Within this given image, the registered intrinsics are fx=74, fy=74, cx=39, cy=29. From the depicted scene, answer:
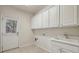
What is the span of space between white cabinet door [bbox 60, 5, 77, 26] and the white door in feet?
6.86

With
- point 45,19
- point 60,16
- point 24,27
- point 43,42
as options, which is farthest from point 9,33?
point 60,16

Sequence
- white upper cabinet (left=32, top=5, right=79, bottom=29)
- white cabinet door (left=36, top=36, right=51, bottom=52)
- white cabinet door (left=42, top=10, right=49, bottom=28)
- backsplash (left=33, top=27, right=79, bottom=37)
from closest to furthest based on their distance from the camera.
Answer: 1. white upper cabinet (left=32, top=5, right=79, bottom=29)
2. backsplash (left=33, top=27, right=79, bottom=37)
3. white cabinet door (left=42, top=10, right=49, bottom=28)
4. white cabinet door (left=36, top=36, right=51, bottom=52)

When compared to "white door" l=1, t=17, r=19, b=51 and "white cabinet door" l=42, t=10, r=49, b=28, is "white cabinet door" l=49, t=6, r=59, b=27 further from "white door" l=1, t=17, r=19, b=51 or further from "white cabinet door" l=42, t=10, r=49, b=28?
"white door" l=1, t=17, r=19, b=51

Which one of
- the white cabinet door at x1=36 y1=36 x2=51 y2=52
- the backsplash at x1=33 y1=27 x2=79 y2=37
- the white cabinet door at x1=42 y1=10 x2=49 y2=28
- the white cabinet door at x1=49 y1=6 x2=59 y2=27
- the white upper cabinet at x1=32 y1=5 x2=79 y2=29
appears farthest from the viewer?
the white cabinet door at x1=36 y1=36 x2=51 y2=52

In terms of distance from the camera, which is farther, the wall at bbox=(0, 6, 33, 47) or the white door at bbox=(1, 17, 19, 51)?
the wall at bbox=(0, 6, 33, 47)

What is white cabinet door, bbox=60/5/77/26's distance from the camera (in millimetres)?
1595

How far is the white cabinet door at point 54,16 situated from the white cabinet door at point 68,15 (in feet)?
0.54

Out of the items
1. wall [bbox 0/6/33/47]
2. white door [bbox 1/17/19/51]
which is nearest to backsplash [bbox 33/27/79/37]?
wall [bbox 0/6/33/47]

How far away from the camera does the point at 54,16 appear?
222 centimetres

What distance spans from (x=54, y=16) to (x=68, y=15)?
55cm

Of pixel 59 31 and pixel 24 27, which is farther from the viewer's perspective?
pixel 24 27

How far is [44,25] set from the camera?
105 inches

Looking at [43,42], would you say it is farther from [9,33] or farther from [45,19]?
[9,33]
